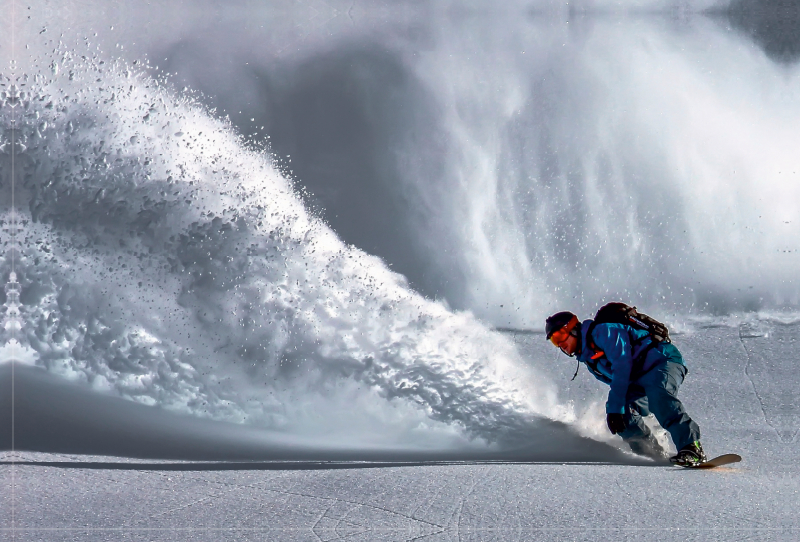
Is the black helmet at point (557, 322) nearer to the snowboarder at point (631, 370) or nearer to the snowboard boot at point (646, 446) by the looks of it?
the snowboarder at point (631, 370)

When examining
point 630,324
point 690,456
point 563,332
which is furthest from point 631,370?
point 690,456

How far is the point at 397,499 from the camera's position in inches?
134

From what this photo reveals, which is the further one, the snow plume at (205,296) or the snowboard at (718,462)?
the snow plume at (205,296)

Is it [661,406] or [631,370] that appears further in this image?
[631,370]

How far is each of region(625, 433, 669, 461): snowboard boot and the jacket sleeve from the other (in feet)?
0.78

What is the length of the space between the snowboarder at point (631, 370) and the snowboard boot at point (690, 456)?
0.13 metres

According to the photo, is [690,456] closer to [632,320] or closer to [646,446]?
[646,446]

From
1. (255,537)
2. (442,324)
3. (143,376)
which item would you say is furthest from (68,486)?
(442,324)

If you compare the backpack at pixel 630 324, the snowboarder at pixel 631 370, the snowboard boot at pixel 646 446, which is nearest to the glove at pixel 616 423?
the snowboarder at pixel 631 370

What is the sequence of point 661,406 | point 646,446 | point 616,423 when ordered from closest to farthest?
point 661,406, point 616,423, point 646,446

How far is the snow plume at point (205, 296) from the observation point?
18.0 feet

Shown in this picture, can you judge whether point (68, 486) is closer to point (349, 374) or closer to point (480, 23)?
point (349, 374)

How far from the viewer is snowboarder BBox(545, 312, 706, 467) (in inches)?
171

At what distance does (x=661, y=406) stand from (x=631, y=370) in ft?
0.99
